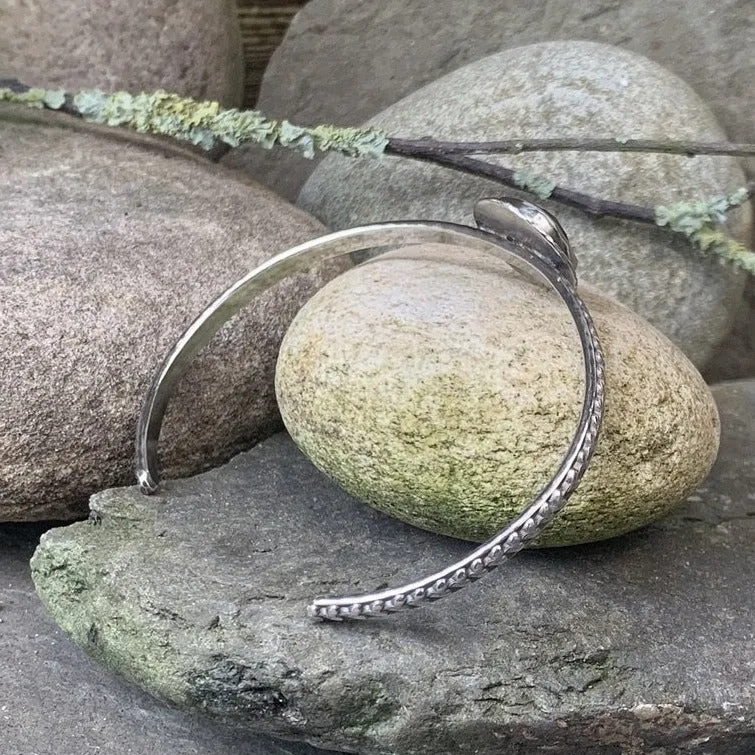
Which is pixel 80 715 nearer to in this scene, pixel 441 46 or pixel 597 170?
pixel 597 170

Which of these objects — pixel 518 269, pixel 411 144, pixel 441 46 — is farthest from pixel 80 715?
pixel 441 46

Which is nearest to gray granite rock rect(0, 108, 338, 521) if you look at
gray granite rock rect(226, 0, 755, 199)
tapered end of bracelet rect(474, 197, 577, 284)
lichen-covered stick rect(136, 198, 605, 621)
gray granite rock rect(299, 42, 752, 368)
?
lichen-covered stick rect(136, 198, 605, 621)

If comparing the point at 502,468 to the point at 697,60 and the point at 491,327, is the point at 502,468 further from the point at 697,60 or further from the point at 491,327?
the point at 697,60

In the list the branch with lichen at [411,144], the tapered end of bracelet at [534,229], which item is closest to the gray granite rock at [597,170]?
the branch with lichen at [411,144]

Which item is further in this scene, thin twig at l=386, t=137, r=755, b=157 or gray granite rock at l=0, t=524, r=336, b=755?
thin twig at l=386, t=137, r=755, b=157

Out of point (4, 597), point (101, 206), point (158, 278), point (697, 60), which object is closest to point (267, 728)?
point (4, 597)

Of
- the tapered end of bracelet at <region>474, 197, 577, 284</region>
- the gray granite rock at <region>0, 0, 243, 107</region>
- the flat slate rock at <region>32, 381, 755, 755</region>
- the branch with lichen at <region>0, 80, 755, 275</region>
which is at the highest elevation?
the gray granite rock at <region>0, 0, 243, 107</region>

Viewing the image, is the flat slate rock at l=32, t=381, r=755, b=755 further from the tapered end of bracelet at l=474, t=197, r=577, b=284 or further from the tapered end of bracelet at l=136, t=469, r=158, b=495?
the tapered end of bracelet at l=474, t=197, r=577, b=284
